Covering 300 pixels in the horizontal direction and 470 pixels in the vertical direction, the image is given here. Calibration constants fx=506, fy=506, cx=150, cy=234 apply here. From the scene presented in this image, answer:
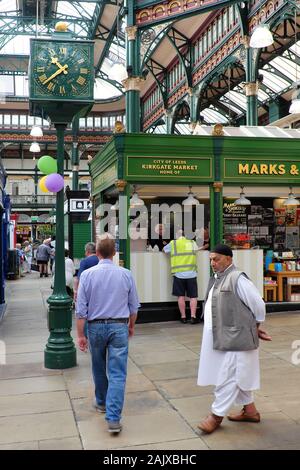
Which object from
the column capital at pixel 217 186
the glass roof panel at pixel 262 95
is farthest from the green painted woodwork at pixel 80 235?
the glass roof panel at pixel 262 95

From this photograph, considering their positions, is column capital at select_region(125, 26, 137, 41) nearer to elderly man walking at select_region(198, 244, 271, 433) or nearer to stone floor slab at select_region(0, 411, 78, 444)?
elderly man walking at select_region(198, 244, 271, 433)

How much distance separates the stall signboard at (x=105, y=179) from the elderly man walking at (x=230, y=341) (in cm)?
571

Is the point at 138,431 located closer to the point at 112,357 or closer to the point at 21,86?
the point at 112,357

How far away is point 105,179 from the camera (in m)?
10.8

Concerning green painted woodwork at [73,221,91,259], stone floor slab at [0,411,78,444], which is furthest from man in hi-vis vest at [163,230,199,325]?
green painted woodwork at [73,221,91,259]

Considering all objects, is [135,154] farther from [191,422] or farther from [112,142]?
[191,422]

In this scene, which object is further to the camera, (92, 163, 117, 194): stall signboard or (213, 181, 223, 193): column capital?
(92, 163, 117, 194): stall signboard

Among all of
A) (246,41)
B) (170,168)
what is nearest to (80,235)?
(170,168)

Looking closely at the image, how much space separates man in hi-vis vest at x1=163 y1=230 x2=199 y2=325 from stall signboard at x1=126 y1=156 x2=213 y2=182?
1.22 meters

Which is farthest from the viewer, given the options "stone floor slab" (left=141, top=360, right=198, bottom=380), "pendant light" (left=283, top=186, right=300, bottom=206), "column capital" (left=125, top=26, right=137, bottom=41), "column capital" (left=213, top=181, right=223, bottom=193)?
"column capital" (left=125, top=26, right=137, bottom=41)

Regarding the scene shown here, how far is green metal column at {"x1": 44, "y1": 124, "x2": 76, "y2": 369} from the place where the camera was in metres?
6.19

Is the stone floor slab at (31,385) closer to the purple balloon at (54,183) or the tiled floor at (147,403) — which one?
the tiled floor at (147,403)

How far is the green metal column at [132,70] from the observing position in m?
11.7
